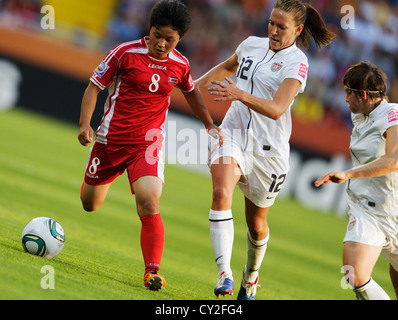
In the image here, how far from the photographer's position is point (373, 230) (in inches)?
214

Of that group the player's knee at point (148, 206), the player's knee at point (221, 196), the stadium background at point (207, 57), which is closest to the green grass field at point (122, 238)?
the player's knee at point (148, 206)

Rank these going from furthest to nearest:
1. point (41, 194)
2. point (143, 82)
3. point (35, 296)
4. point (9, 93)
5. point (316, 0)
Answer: point (316, 0), point (9, 93), point (41, 194), point (143, 82), point (35, 296)

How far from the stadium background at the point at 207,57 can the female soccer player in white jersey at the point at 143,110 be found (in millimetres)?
11988

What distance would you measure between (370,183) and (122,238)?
4065 millimetres

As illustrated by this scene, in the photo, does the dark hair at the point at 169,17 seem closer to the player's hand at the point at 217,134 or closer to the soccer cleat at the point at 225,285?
the player's hand at the point at 217,134

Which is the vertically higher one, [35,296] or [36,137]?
[35,296]

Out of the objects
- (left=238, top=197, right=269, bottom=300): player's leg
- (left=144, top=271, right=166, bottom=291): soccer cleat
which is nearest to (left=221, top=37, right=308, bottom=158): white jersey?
(left=238, top=197, right=269, bottom=300): player's leg

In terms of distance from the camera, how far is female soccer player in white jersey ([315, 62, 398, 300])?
5301 millimetres

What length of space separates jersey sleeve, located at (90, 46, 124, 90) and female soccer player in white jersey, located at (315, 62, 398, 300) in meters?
1.95

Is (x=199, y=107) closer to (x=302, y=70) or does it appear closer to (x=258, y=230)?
(x=302, y=70)
